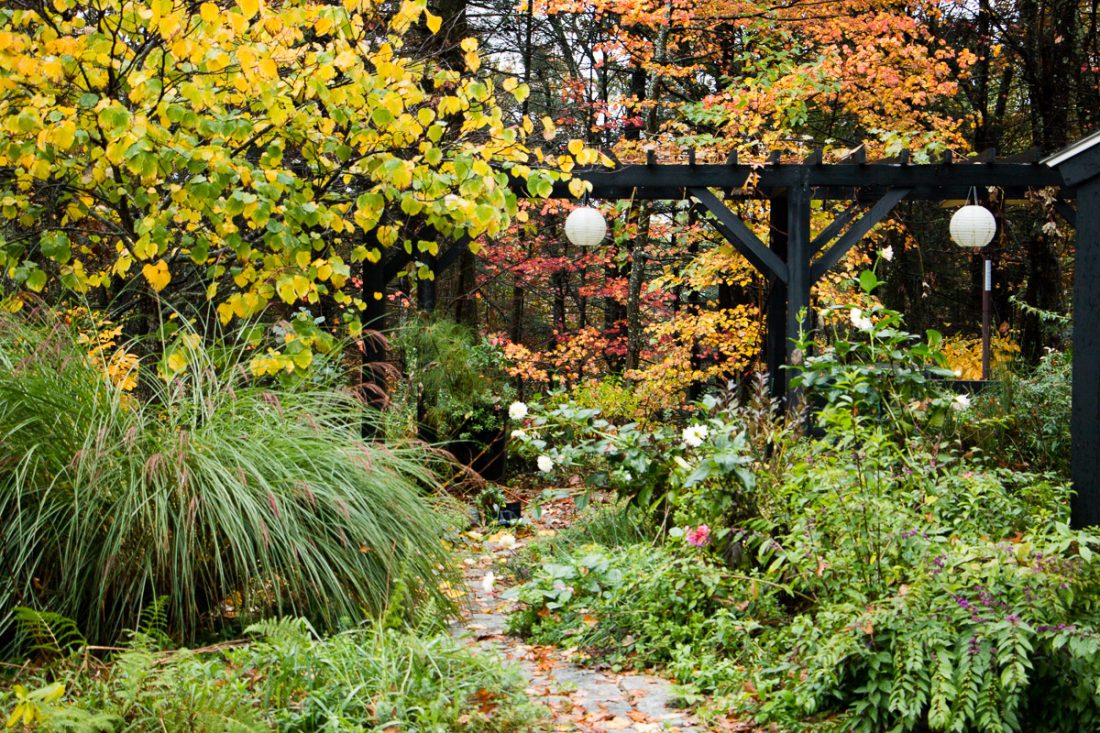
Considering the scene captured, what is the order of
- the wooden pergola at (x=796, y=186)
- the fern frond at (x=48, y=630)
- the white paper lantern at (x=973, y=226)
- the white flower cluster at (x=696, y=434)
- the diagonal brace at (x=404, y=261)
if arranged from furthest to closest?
A: the diagonal brace at (x=404, y=261) → the wooden pergola at (x=796, y=186) → the white paper lantern at (x=973, y=226) → the white flower cluster at (x=696, y=434) → the fern frond at (x=48, y=630)

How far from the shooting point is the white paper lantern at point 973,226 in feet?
24.1

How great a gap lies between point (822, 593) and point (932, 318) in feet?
43.8

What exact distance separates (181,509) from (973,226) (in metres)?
6.25

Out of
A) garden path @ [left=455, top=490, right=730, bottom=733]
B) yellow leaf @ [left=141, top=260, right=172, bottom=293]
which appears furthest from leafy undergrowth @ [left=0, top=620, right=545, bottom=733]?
yellow leaf @ [left=141, top=260, right=172, bottom=293]

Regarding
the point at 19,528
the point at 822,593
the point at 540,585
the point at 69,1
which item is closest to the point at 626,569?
the point at 540,585

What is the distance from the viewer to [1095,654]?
8.95ft

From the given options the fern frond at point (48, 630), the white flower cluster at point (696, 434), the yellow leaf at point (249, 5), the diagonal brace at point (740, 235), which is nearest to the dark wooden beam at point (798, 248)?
the diagonal brace at point (740, 235)

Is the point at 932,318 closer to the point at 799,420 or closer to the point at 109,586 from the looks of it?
the point at 799,420

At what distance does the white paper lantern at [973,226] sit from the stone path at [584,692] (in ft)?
16.4

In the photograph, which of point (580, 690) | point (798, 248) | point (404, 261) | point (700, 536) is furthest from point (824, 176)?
point (580, 690)

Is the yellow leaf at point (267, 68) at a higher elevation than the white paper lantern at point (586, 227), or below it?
higher

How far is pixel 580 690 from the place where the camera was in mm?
3389

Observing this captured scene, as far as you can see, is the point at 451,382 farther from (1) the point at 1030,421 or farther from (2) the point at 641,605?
(2) the point at 641,605

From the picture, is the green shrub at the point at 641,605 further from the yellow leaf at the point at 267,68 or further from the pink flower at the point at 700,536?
the yellow leaf at the point at 267,68
